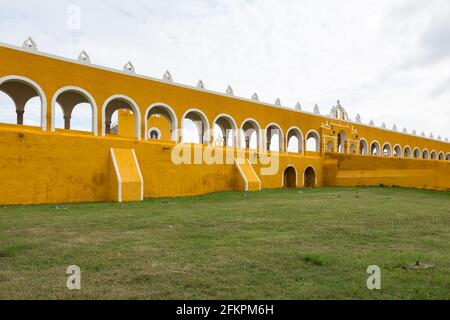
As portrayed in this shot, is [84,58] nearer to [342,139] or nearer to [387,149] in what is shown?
[342,139]

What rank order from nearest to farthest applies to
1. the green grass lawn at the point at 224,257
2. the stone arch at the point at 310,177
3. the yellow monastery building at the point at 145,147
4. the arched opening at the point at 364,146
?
the green grass lawn at the point at 224,257
the yellow monastery building at the point at 145,147
the stone arch at the point at 310,177
the arched opening at the point at 364,146

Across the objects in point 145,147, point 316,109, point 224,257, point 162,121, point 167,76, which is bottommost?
point 224,257

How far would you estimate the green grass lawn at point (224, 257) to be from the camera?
316 cm

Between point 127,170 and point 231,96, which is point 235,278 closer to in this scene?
point 127,170

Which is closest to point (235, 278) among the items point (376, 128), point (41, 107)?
point (41, 107)

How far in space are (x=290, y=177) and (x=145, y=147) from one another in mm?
10978

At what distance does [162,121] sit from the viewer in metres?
28.2

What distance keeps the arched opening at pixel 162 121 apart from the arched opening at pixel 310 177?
9.15 m

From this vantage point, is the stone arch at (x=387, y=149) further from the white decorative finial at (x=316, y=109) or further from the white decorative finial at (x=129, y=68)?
the white decorative finial at (x=129, y=68)

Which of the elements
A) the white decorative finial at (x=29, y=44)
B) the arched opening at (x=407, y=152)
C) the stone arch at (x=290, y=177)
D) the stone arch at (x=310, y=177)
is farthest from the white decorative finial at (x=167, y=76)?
the arched opening at (x=407, y=152)

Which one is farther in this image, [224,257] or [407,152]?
[407,152]

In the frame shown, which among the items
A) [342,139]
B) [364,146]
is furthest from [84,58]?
[364,146]

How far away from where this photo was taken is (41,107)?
Result: 43.3 feet
